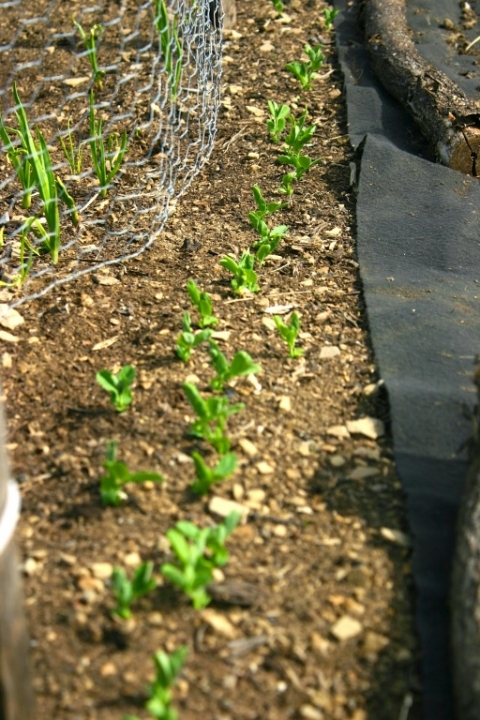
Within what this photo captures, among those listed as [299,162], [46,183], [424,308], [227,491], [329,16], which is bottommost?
[227,491]

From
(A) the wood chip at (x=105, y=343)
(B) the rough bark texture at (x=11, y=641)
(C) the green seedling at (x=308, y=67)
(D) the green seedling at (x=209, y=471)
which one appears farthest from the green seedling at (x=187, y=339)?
(C) the green seedling at (x=308, y=67)

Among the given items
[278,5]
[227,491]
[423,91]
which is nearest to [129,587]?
[227,491]

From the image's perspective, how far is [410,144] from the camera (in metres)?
3.65

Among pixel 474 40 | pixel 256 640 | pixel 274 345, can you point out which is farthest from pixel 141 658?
pixel 474 40

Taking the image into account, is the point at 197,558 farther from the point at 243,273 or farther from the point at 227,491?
the point at 243,273

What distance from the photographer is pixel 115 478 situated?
6.26ft

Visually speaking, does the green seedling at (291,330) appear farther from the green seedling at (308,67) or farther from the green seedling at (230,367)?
the green seedling at (308,67)

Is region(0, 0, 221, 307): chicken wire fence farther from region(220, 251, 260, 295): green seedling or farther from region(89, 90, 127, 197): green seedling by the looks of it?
region(220, 251, 260, 295): green seedling

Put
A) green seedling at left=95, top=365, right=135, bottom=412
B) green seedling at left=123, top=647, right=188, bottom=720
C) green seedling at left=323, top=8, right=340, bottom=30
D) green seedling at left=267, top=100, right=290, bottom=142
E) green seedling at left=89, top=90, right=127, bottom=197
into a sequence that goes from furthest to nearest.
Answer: green seedling at left=323, top=8, right=340, bottom=30, green seedling at left=267, top=100, right=290, bottom=142, green seedling at left=89, top=90, right=127, bottom=197, green seedling at left=95, top=365, right=135, bottom=412, green seedling at left=123, top=647, right=188, bottom=720

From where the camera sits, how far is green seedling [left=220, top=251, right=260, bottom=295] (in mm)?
2666

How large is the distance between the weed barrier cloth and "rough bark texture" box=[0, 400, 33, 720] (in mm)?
747

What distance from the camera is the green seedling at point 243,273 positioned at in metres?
2.67

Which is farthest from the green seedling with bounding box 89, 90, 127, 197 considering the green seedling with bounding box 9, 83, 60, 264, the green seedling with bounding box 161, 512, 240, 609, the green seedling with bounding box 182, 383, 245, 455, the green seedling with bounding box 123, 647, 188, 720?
the green seedling with bounding box 123, 647, 188, 720

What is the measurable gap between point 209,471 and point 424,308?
1047 millimetres
